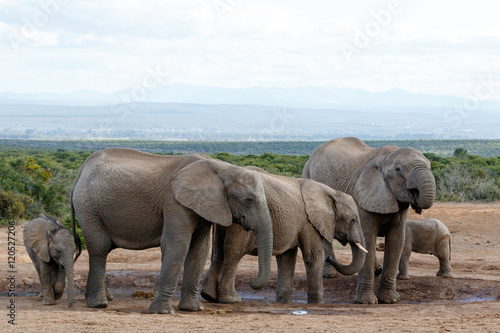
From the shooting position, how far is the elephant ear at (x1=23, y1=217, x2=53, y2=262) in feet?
32.5

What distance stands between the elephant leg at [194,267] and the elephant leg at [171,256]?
41 centimetres

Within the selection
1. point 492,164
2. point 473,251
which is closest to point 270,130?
point 492,164

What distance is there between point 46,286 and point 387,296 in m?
5.04

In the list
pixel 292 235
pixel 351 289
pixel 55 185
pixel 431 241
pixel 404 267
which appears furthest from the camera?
pixel 55 185

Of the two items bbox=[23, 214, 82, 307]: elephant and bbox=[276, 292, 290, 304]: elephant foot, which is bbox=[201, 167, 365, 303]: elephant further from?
bbox=[23, 214, 82, 307]: elephant

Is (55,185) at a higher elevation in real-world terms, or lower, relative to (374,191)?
lower

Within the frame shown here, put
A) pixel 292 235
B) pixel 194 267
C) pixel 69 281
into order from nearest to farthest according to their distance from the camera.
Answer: pixel 69 281, pixel 194 267, pixel 292 235

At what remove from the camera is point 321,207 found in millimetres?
10578

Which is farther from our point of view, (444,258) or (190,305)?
(444,258)

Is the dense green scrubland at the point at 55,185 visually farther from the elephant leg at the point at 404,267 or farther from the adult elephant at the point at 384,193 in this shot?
the elephant leg at the point at 404,267

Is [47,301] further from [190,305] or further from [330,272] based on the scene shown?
[330,272]

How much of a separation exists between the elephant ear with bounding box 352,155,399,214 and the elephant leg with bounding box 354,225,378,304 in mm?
414

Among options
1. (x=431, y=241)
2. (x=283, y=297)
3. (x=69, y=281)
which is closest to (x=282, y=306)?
(x=283, y=297)

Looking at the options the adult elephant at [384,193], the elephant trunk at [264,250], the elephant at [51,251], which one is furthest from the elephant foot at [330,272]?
the elephant at [51,251]
